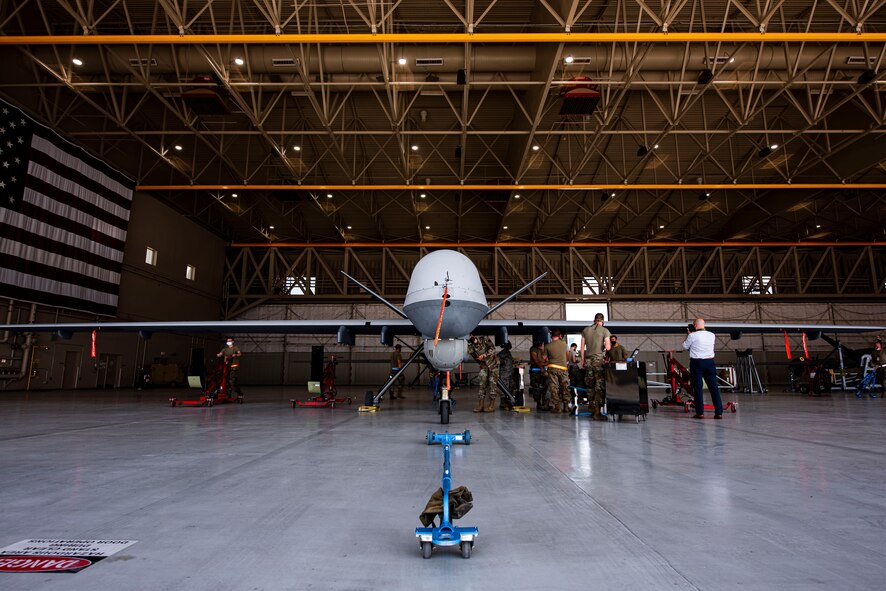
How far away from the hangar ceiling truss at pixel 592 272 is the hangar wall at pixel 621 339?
0.77 metres

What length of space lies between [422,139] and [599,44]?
30.4ft

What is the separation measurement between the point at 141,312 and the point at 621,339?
98.6 ft

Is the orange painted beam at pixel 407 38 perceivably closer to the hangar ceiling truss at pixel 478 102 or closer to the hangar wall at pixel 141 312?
the hangar ceiling truss at pixel 478 102

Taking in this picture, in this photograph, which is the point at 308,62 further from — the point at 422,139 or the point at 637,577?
the point at 637,577

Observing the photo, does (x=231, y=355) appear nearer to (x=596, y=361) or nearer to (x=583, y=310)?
(x=596, y=361)

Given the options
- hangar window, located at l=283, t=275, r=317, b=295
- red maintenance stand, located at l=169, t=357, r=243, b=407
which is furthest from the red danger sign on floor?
hangar window, located at l=283, t=275, r=317, b=295

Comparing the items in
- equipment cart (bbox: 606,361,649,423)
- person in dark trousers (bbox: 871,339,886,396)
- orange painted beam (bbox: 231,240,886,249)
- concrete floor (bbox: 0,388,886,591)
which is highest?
orange painted beam (bbox: 231,240,886,249)

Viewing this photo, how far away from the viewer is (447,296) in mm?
7996

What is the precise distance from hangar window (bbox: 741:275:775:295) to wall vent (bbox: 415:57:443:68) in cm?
2865

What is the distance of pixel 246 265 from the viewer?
32969mm

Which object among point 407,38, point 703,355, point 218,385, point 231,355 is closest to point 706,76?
point 407,38

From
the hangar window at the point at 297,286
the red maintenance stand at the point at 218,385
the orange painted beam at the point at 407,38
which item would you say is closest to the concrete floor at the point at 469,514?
the red maintenance stand at the point at 218,385

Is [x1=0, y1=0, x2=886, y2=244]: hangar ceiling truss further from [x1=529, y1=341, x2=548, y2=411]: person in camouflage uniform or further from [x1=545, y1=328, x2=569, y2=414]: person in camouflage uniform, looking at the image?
[x1=529, y1=341, x2=548, y2=411]: person in camouflage uniform

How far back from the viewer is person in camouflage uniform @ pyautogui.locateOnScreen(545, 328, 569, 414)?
10062 millimetres
